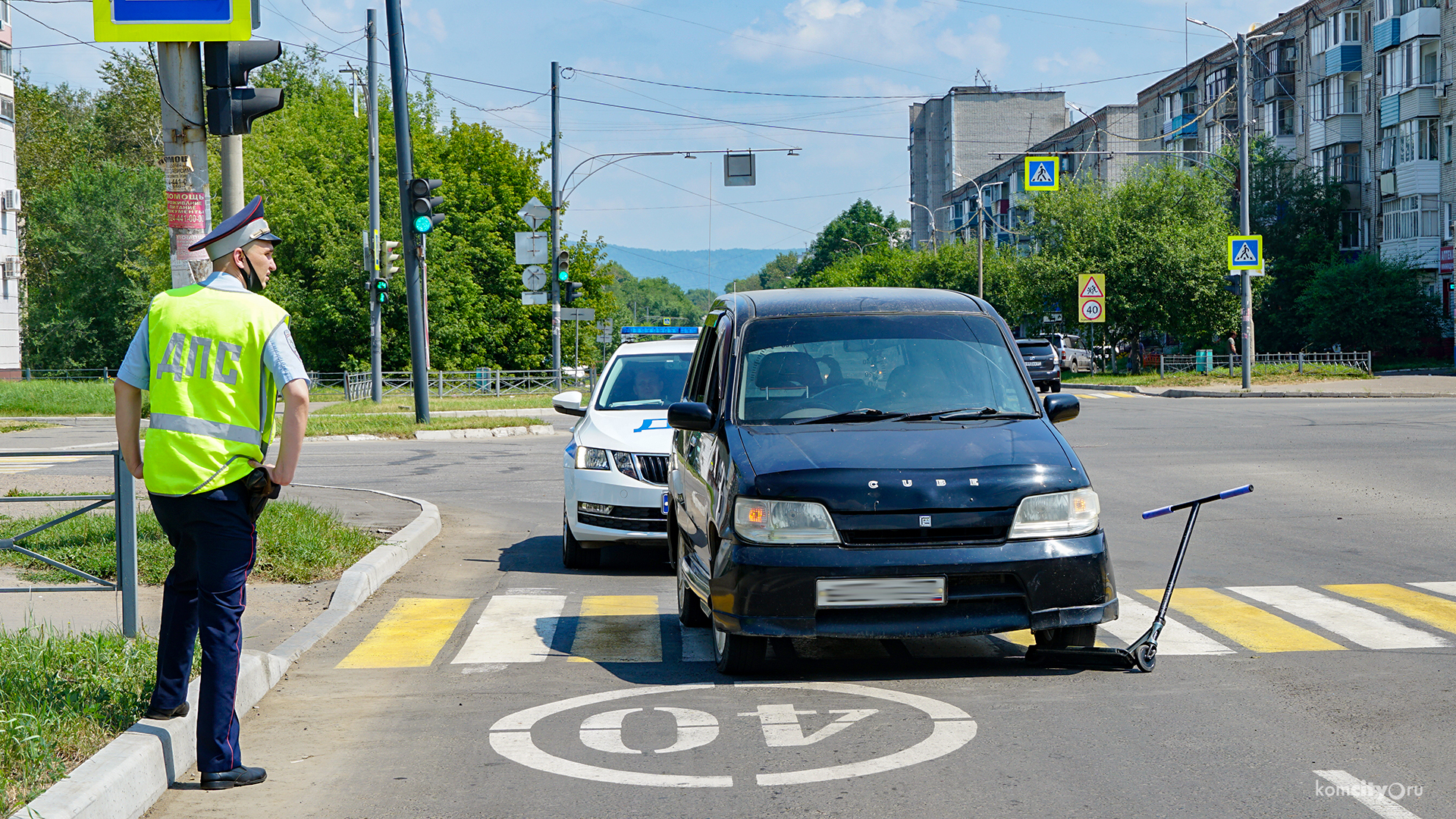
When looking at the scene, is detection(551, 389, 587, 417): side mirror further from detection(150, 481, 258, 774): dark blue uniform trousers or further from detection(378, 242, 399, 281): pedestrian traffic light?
detection(378, 242, 399, 281): pedestrian traffic light

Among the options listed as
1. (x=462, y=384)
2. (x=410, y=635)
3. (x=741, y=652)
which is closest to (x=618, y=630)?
(x=410, y=635)

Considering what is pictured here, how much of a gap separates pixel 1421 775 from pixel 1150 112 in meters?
89.1

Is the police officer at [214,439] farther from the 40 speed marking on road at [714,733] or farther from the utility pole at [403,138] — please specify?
the utility pole at [403,138]

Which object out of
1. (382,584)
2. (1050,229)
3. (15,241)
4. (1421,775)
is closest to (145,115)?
(15,241)

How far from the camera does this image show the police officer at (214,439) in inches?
188

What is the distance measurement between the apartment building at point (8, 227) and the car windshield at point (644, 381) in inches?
2024

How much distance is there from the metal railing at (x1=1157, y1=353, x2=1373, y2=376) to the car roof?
4198cm

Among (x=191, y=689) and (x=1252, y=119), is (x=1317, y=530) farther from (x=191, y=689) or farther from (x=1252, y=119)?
(x=1252, y=119)

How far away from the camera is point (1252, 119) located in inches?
2817

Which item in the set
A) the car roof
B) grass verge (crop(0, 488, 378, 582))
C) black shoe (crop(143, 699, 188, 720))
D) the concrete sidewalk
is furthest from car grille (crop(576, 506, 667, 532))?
the concrete sidewalk

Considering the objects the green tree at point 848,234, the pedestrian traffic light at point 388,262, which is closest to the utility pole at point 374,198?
the pedestrian traffic light at point 388,262

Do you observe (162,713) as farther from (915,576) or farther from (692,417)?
(915,576)

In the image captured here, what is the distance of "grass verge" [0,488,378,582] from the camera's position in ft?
28.7

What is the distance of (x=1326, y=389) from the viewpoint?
3828 cm
